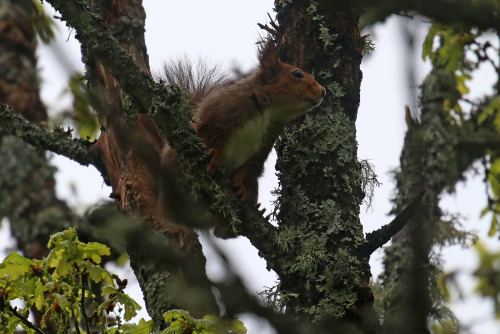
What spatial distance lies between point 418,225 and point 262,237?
4.79 feet

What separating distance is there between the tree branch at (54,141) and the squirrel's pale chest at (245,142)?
A: 596 mm

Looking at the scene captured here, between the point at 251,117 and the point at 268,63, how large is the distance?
0.28 meters

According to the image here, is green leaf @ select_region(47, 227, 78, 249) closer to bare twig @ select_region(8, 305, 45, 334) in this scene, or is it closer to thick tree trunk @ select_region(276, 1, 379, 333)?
bare twig @ select_region(8, 305, 45, 334)

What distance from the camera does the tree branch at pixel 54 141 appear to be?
257 centimetres

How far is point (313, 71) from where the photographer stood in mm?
2564

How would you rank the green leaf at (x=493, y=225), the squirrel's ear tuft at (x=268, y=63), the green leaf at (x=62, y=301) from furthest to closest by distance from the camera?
the green leaf at (x=493, y=225) < the squirrel's ear tuft at (x=268, y=63) < the green leaf at (x=62, y=301)

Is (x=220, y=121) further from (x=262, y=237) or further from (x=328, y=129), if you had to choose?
(x=262, y=237)

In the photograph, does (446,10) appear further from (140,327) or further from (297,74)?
(297,74)

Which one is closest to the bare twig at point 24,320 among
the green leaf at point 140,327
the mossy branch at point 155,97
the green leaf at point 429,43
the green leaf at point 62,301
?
the green leaf at point 62,301

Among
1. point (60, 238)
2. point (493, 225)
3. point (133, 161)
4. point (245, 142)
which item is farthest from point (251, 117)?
point (60, 238)

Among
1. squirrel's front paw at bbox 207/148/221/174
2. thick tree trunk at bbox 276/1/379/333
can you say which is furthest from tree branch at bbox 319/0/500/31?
squirrel's front paw at bbox 207/148/221/174

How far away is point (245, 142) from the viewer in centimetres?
300

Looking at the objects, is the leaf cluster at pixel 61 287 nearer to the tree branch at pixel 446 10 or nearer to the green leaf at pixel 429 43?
the tree branch at pixel 446 10

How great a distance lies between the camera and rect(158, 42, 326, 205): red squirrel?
9.69 ft
